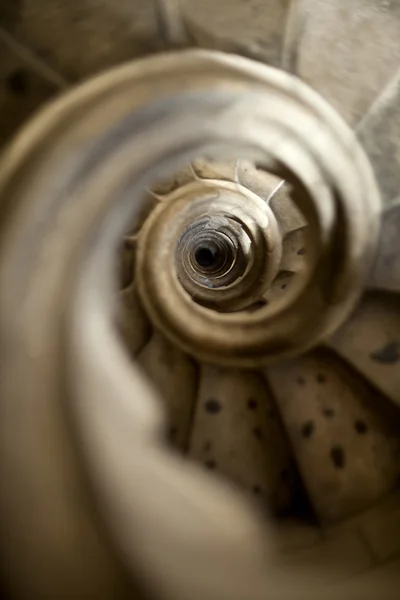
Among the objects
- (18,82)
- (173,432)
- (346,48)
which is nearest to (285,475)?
(173,432)

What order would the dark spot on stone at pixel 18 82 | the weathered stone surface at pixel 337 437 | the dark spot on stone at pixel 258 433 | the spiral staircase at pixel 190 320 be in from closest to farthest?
the spiral staircase at pixel 190 320 → the dark spot on stone at pixel 18 82 → the weathered stone surface at pixel 337 437 → the dark spot on stone at pixel 258 433

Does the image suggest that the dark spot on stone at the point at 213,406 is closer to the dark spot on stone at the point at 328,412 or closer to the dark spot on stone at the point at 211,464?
the dark spot on stone at the point at 211,464

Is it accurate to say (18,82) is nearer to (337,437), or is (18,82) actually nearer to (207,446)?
(207,446)

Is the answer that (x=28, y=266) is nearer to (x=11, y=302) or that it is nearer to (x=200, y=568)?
(x=11, y=302)

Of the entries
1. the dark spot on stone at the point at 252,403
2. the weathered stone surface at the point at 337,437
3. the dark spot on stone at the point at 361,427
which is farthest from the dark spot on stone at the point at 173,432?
the dark spot on stone at the point at 361,427

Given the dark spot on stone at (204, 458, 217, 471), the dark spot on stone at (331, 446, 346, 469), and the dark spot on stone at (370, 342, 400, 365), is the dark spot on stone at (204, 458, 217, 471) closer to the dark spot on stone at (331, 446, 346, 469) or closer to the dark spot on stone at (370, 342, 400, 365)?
the dark spot on stone at (331, 446, 346, 469)

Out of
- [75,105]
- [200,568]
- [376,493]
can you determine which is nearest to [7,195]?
[75,105]
